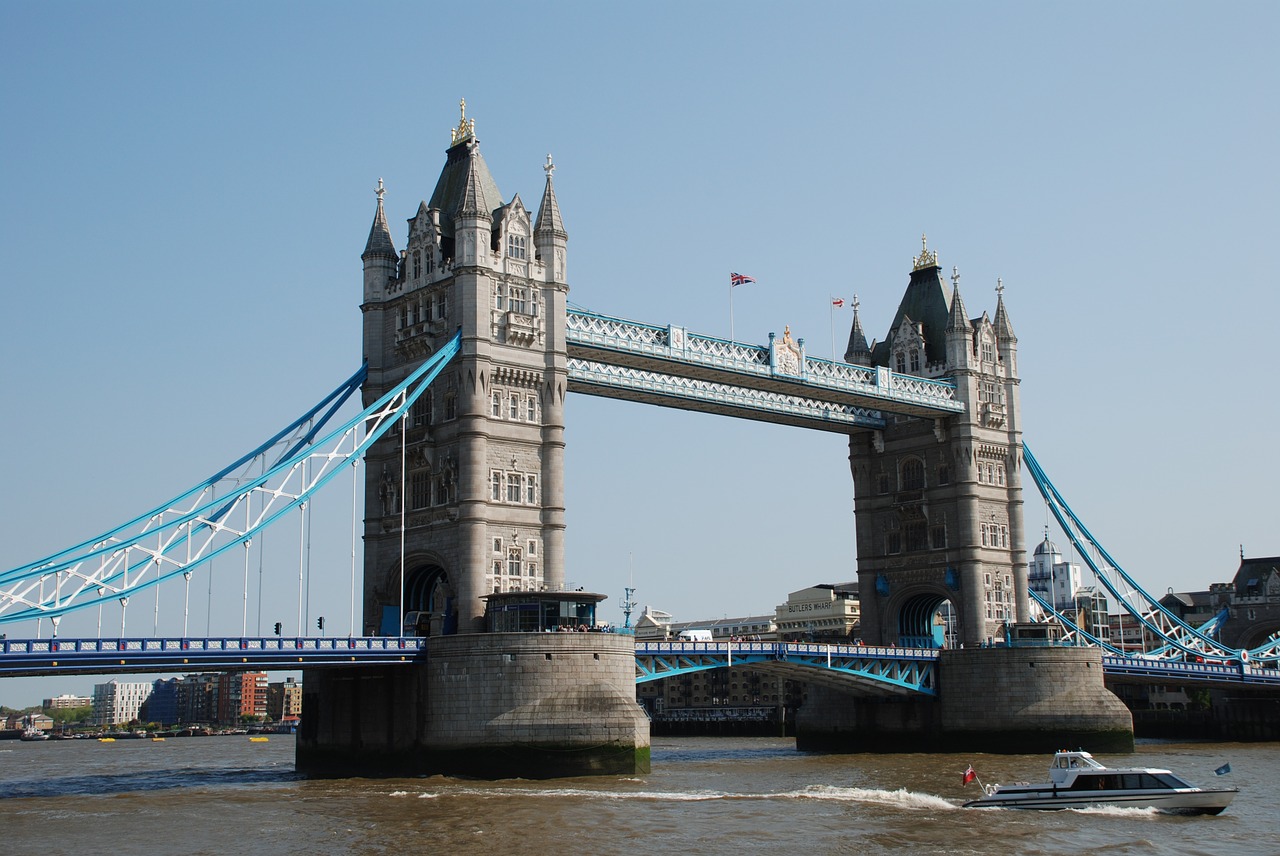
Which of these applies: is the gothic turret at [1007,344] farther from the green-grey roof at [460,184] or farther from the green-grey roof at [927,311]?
the green-grey roof at [460,184]

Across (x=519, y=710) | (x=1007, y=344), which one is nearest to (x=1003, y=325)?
→ (x=1007, y=344)

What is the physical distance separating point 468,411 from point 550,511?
6.14m

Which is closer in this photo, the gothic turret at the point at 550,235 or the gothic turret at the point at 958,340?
the gothic turret at the point at 550,235

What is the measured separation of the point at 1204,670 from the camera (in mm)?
93000

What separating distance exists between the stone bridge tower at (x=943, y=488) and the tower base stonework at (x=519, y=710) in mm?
31796

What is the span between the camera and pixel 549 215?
70812 millimetres

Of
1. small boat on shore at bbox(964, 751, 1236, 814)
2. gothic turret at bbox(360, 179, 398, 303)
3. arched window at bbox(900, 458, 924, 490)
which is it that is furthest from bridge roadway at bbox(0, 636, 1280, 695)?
small boat on shore at bbox(964, 751, 1236, 814)

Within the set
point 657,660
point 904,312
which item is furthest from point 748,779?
point 904,312

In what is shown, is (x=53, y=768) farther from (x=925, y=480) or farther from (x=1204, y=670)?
(x=1204, y=670)

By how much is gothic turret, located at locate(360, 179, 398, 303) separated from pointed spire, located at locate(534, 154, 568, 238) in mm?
7706

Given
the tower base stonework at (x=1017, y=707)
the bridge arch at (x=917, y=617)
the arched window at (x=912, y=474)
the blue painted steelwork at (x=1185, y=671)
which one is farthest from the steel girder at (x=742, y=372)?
the blue painted steelwork at (x=1185, y=671)

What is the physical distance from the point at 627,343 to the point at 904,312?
2863cm

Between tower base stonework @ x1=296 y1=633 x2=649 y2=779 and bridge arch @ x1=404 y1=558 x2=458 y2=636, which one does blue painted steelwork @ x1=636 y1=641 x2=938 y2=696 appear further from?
bridge arch @ x1=404 y1=558 x2=458 y2=636

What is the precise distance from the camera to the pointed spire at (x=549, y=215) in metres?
70.7
